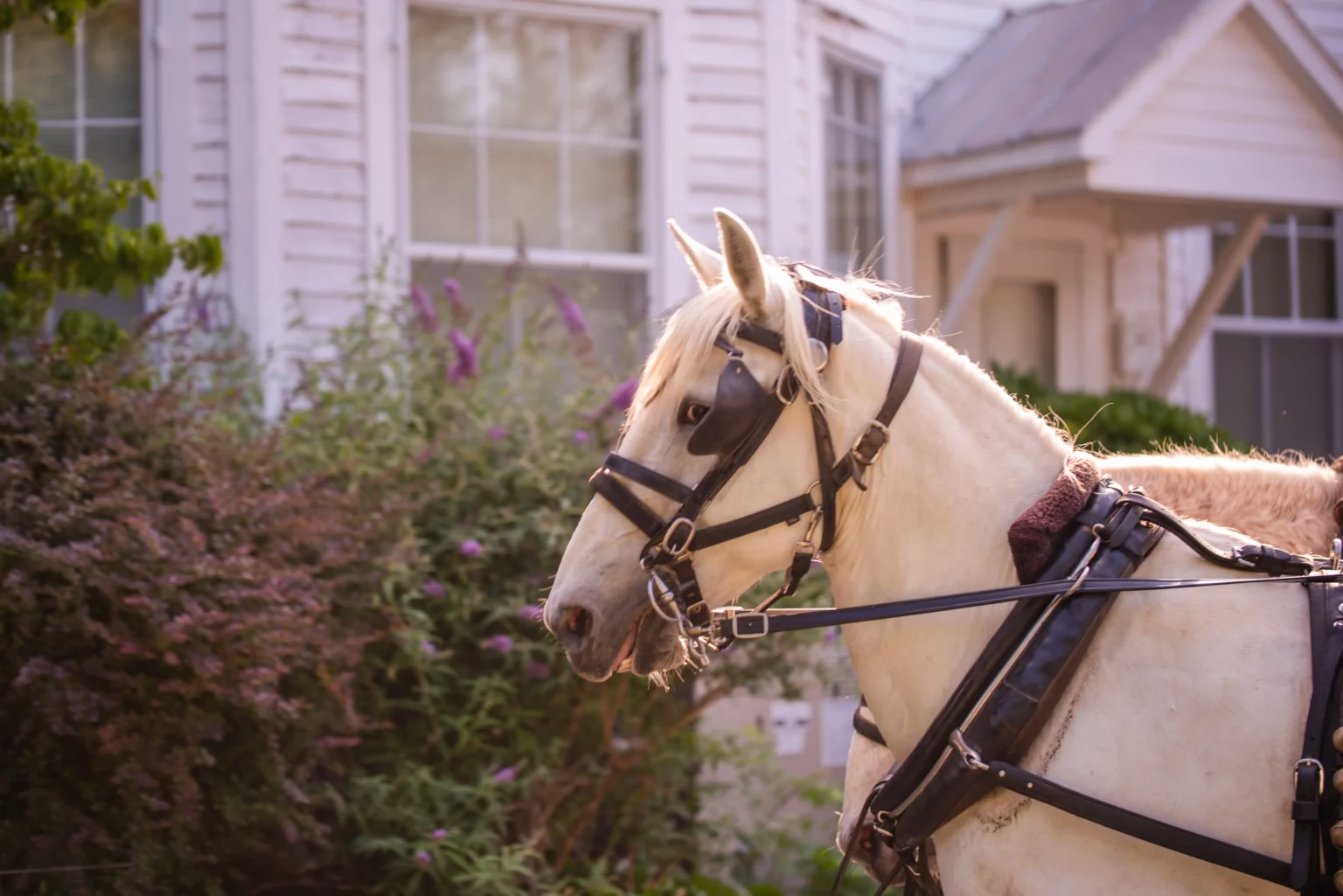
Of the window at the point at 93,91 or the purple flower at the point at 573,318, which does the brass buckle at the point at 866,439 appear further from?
the window at the point at 93,91

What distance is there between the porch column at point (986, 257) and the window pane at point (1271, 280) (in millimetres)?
3116

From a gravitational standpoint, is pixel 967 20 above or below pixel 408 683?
above

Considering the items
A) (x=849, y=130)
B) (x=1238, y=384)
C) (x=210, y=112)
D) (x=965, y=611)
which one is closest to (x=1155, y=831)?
(x=965, y=611)

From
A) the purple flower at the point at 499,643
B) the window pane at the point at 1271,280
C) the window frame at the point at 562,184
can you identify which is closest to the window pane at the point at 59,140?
the window frame at the point at 562,184

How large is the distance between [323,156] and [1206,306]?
218 inches

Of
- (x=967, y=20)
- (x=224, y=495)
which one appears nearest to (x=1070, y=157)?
(x=967, y=20)

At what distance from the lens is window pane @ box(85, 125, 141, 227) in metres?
5.89

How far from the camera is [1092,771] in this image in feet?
6.65

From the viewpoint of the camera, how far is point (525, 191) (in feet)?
20.9

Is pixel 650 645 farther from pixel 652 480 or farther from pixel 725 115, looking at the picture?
pixel 725 115

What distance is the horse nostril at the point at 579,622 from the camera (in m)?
2.19

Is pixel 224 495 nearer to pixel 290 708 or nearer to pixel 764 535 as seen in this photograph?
pixel 290 708

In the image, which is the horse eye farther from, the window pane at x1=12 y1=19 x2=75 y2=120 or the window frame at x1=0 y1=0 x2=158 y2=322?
the window pane at x1=12 y1=19 x2=75 y2=120

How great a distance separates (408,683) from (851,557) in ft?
7.76
